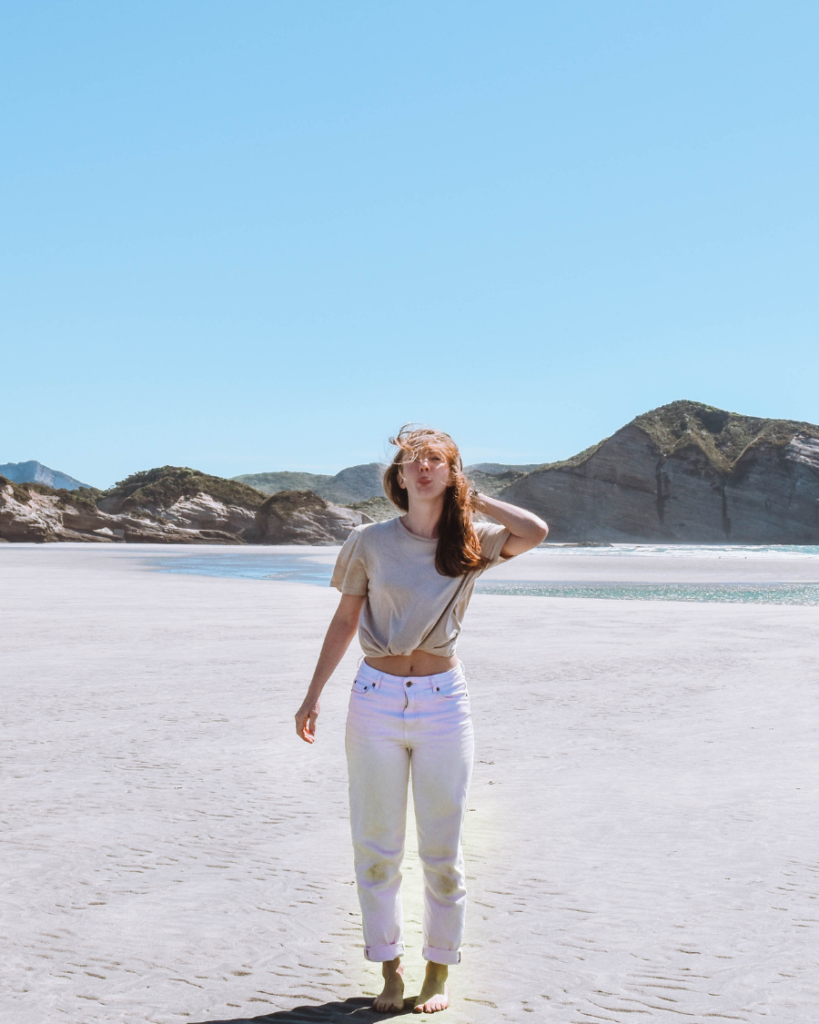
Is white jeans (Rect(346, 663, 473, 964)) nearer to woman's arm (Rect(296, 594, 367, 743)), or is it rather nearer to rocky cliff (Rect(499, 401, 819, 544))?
woman's arm (Rect(296, 594, 367, 743))

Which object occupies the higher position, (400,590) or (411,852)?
(400,590)

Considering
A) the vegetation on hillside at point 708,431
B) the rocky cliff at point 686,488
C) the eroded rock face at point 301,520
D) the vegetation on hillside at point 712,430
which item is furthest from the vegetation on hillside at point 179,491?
the vegetation on hillside at point 712,430

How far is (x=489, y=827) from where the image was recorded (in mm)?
4906

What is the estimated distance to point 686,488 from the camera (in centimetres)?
10694

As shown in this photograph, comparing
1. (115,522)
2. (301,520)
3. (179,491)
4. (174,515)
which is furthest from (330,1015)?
(179,491)

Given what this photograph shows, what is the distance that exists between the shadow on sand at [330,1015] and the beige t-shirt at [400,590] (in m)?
1.18

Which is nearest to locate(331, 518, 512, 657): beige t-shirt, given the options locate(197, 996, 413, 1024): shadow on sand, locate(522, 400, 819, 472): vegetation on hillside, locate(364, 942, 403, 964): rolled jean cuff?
locate(364, 942, 403, 964): rolled jean cuff

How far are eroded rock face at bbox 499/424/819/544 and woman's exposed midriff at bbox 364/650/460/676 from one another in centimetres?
10300

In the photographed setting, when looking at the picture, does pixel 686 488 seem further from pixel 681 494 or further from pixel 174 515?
pixel 174 515

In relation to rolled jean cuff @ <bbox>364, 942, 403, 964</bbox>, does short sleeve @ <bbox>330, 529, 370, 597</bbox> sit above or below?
above

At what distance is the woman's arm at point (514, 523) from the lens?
10.4ft

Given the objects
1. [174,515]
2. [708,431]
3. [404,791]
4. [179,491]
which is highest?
[708,431]

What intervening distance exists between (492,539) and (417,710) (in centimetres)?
65

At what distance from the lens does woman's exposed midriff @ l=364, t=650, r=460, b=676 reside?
10.2 feet
